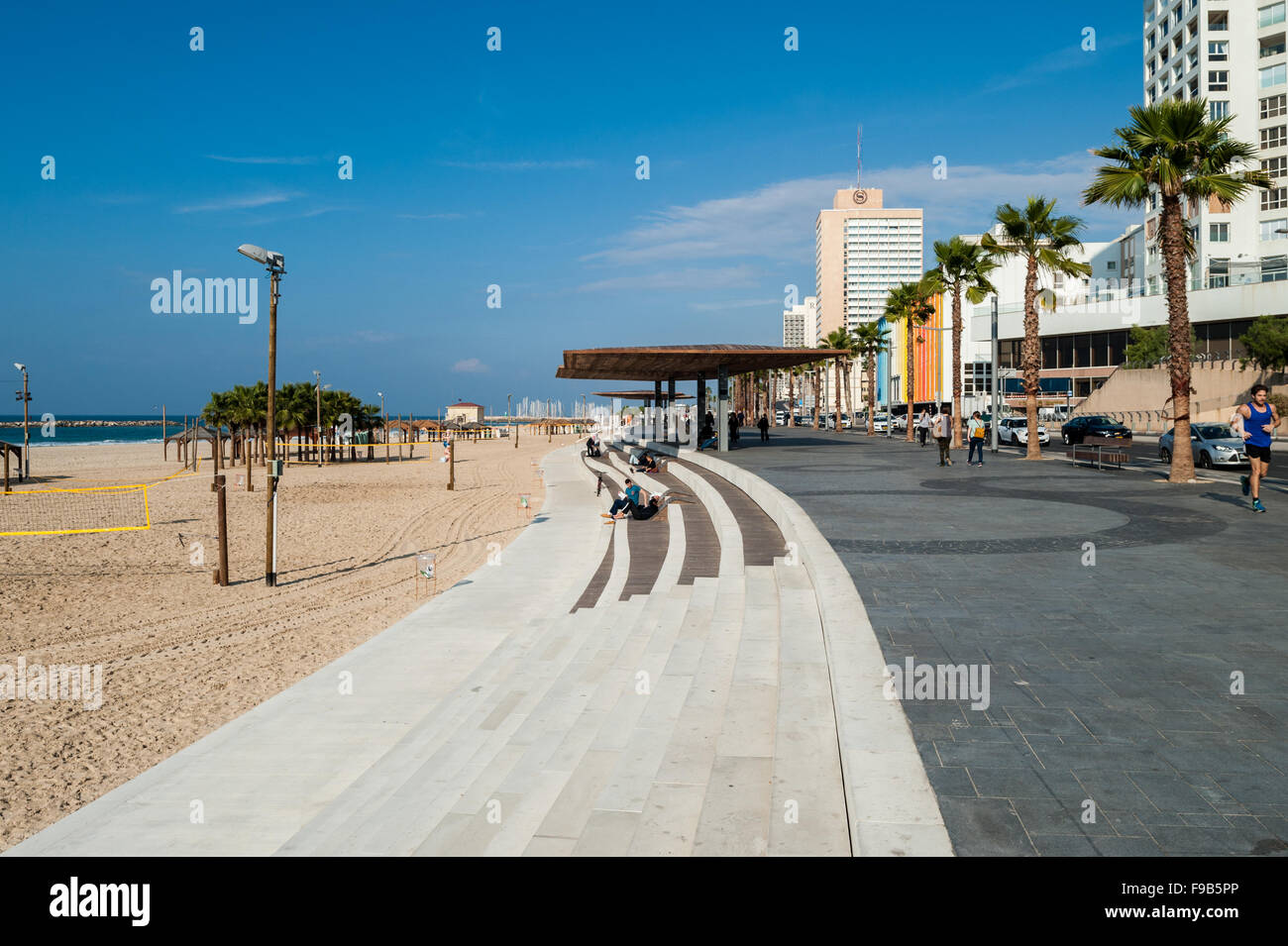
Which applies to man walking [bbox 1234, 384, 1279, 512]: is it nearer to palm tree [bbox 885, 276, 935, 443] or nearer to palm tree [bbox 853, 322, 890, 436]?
palm tree [bbox 885, 276, 935, 443]

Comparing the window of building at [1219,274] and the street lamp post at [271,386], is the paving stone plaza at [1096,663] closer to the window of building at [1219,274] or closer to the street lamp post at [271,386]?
the street lamp post at [271,386]

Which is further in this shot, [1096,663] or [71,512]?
[71,512]

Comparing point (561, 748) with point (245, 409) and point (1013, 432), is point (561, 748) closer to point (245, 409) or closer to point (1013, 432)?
point (1013, 432)

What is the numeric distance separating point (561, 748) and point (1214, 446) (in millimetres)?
25206

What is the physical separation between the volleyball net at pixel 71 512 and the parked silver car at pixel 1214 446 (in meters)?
28.2

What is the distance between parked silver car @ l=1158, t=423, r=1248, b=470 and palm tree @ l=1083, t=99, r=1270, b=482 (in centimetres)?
454

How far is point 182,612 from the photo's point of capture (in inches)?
482

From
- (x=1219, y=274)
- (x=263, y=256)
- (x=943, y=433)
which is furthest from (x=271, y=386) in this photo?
(x=1219, y=274)

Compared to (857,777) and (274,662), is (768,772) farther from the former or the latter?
(274,662)

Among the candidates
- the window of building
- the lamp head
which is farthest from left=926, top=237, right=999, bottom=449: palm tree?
the window of building

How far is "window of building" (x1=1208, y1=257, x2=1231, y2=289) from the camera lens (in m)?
57.8
